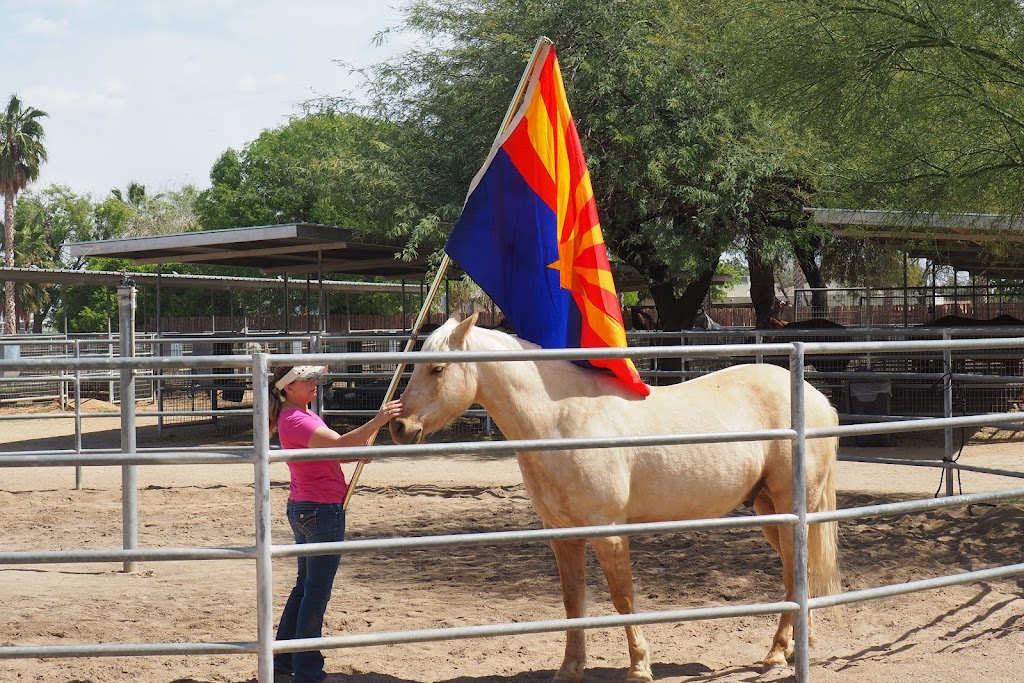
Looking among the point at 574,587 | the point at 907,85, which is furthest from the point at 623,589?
the point at 907,85

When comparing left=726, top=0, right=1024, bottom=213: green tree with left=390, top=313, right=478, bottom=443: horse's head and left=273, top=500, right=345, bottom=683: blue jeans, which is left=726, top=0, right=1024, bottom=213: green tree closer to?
left=390, top=313, right=478, bottom=443: horse's head

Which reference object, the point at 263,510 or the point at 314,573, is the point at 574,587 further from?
the point at 263,510

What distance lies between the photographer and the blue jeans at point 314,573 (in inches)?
163

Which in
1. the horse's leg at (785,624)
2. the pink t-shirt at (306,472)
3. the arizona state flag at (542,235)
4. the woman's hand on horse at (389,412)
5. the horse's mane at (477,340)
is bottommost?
the horse's leg at (785,624)

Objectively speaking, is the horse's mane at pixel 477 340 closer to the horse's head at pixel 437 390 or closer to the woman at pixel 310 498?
the horse's head at pixel 437 390

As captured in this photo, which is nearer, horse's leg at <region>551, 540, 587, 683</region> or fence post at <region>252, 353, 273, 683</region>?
fence post at <region>252, 353, 273, 683</region>

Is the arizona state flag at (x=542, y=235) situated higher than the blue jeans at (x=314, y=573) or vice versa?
the arizona state flag at (x=542, y=235)

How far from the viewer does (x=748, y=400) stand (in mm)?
4719

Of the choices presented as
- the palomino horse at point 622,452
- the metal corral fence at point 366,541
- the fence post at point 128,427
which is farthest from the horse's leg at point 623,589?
the fence post at point 128,427

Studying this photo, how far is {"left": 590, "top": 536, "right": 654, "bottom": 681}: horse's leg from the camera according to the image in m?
4.20

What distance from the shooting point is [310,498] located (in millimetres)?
4199

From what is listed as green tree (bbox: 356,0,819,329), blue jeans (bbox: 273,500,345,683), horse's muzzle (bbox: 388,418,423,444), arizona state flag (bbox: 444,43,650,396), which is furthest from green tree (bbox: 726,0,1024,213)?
blue jeans (bbox: 273,500,345,683)

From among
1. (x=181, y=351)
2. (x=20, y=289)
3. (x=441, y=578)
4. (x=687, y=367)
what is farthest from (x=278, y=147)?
(x=441, y=578)

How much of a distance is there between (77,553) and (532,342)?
2238mm
